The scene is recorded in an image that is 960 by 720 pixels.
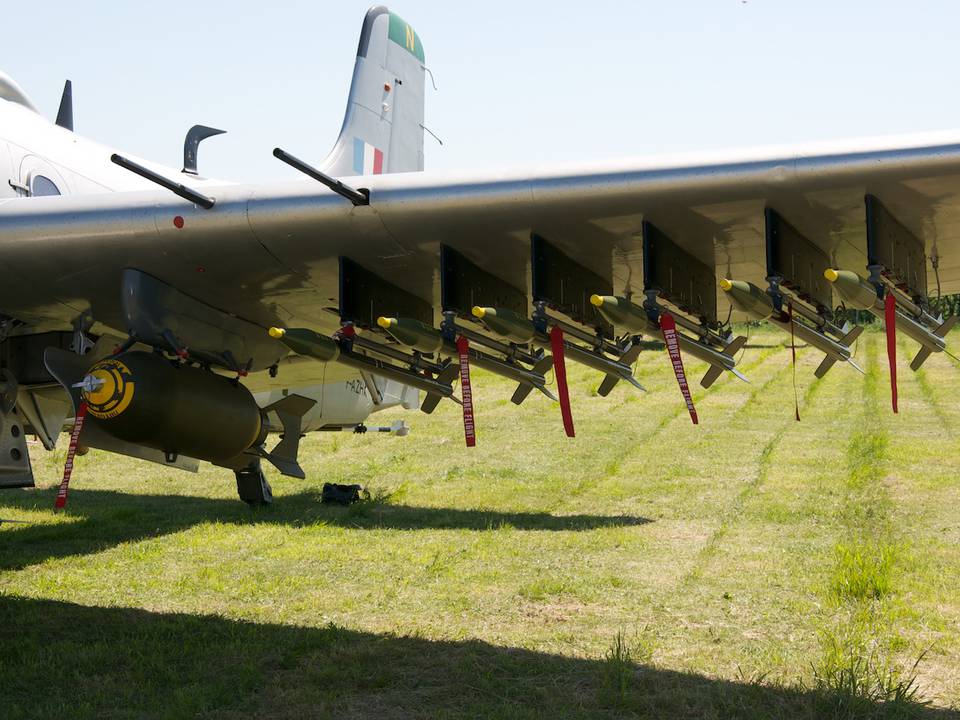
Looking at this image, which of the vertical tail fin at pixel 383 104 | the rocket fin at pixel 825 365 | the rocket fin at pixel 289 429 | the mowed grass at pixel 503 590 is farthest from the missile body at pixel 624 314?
the vertical tail fin at pixel 383 104

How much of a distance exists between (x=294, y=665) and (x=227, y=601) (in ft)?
7.25

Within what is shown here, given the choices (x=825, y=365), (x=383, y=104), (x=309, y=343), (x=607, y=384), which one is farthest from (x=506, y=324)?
(x=383, y=104)

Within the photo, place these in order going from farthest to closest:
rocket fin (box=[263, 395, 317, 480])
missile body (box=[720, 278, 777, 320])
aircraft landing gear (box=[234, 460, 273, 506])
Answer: aircraft landing gear (box=[234, 460, 273, 506])
rocket fin (box=[263, 395, 317, 480])
missile body (box=[720, 278, 777, 320])

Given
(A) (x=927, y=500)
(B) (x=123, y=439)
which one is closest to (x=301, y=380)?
(B) (x=123, y=439)

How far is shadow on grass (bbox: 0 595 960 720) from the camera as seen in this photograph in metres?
6.56

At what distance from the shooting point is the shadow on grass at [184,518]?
41.3 feet

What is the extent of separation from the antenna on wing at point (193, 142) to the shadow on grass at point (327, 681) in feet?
18.5

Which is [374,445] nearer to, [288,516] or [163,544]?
[288,516]

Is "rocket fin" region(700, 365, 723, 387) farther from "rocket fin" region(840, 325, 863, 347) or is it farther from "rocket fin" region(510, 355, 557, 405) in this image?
"rocket fin" region(510, 355, 557, 405)

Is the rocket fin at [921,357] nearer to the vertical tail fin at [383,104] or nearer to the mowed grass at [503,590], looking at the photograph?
the mowed grass at [503,590]

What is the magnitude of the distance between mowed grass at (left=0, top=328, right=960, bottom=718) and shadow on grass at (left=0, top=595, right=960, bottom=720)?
23mm

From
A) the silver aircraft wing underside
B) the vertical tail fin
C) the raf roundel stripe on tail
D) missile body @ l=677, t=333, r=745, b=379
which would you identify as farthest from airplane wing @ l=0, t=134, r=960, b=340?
the vertical tail fin

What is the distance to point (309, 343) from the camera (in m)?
7.80

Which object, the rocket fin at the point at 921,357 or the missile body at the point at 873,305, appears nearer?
the missile body at the point at 873,305
